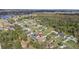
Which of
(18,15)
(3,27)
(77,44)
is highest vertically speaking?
(18,15)

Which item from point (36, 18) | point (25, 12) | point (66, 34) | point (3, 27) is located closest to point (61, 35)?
point (66, 34)

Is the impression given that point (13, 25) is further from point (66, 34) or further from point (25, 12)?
point (66, 34)

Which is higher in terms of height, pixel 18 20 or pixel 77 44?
pixel 18 20

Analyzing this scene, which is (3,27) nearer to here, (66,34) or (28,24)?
(28,24)

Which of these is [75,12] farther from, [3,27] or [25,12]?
[3,27]

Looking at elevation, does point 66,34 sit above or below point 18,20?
below
